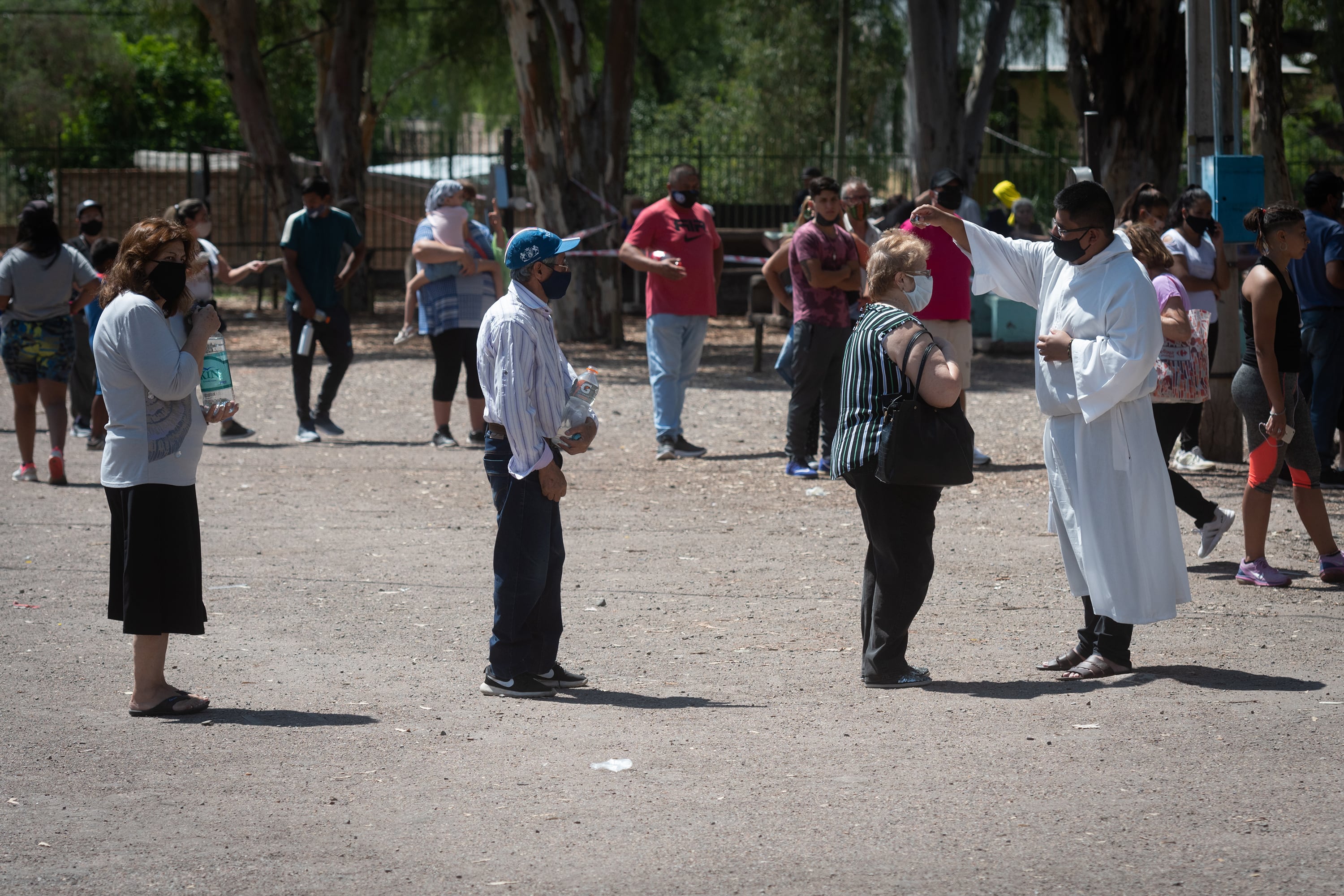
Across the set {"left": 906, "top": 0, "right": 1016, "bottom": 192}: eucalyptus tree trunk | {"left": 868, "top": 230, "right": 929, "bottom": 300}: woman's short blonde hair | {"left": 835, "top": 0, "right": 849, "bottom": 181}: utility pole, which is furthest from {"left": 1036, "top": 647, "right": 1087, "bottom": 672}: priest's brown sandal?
{"left": 835, "top": 0, "right": 849, "bottom": 181}: utility pole

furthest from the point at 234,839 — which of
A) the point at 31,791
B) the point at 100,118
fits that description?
the point at 100,118

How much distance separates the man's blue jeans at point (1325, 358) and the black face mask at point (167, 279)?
6681mm

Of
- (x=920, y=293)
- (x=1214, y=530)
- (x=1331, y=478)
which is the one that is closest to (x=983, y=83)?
(x=1331, y=478)

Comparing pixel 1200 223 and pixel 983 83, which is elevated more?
pixel 983 83

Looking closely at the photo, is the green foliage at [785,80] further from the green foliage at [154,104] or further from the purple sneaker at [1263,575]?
the purple sneaker at [1263,575]

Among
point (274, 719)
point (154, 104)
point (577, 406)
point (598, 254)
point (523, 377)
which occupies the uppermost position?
point (154, 104)

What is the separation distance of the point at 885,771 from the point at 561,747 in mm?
1113

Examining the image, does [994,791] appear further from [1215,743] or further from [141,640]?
[141,640]

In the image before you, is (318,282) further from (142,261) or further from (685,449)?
(142,261)

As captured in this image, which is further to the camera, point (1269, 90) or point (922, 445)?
point (1269, 90)

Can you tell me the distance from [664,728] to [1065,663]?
1771mm

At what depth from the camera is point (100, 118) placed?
41.3 meters

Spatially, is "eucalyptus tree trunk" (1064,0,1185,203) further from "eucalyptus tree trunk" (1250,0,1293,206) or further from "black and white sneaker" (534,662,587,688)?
"black and white sneaker" (534,662,587,688)

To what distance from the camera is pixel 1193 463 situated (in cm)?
1055
